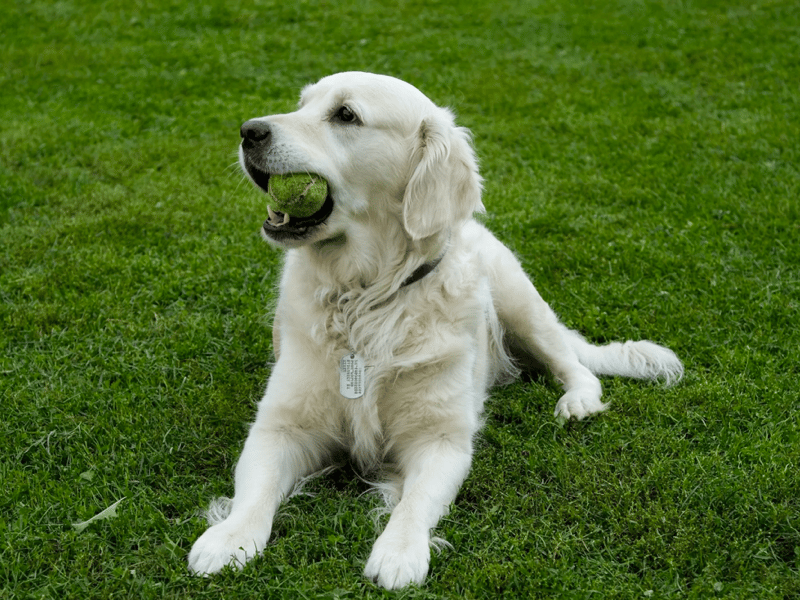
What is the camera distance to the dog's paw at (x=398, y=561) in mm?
2490

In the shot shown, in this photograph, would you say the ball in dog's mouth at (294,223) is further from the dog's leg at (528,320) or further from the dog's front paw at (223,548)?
the dog's leg at (528,320)

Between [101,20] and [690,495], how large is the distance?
1058cm

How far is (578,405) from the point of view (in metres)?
3.56

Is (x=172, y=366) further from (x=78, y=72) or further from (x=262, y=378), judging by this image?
(x=78, y=72)

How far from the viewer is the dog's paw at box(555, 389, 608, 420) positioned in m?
3.53

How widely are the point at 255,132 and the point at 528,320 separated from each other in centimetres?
174

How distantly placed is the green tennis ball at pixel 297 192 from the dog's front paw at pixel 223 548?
3.80ft

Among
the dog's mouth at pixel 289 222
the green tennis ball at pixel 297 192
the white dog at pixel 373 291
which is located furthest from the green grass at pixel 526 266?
the green tennis ball at pixel 297 192

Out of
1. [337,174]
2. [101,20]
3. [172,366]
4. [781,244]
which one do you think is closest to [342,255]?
[337,174]

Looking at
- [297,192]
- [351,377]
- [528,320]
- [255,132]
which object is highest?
[255,132]

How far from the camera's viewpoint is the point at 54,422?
136 inches

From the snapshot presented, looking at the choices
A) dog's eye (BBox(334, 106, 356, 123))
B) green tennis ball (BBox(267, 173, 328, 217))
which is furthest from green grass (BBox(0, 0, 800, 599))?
dog's eye (BBox(334, 106, 356, 123))

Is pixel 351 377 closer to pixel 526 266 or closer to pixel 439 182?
pixel 439 182

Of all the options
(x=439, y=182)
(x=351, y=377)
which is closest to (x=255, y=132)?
(x=439, y=182)
